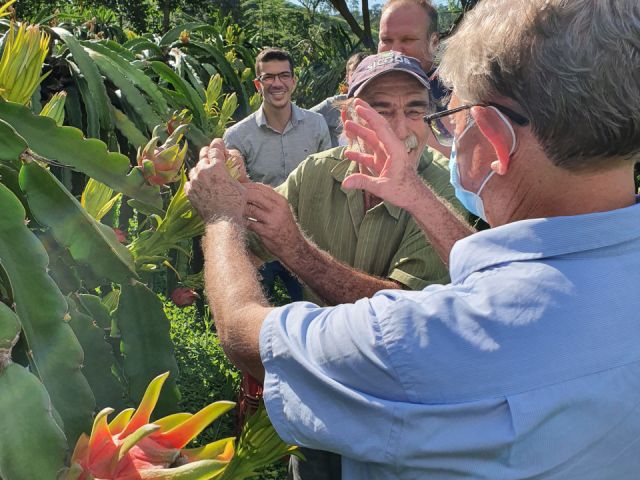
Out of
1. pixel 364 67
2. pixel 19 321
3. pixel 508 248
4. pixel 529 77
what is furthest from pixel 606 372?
pixel 364 67

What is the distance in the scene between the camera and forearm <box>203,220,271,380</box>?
1.02m

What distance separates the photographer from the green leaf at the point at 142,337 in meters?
1.30

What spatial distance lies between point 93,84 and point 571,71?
5.87 ft

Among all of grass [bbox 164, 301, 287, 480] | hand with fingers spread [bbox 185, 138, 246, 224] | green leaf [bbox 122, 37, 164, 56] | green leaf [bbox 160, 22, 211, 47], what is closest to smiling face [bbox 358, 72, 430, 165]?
hand with fingers spread [bbox 185, 138, 246, 224]

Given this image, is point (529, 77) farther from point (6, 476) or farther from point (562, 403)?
point (6, 476)

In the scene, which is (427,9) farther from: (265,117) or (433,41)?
(265,117)

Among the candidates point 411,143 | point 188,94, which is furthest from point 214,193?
point 188,94

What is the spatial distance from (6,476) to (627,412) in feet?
2.32

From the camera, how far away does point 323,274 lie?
1500 millimetres

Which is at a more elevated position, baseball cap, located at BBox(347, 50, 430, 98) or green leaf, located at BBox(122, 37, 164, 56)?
green leaf, located at BBox(122, 37, 164, 56)

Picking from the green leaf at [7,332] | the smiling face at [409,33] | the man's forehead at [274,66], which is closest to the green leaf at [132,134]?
the smiling face at [409,33]

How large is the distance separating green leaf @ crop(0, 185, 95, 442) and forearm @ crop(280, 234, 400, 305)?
0.52m

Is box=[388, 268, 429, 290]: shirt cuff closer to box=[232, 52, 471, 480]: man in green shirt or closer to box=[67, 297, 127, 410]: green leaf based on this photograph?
box=[232, 52, 471, 480]: man in green shirt

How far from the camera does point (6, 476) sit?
3.02 feet
